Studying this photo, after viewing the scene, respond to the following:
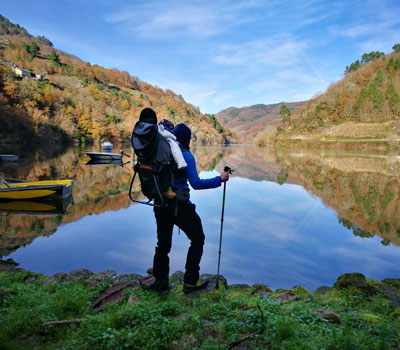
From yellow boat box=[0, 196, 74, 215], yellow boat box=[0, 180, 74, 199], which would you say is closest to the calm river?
yellow boat box=[0, 196, 74, 215]

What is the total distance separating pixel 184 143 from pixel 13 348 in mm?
3095

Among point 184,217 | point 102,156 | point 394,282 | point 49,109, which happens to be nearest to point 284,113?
point 49,109

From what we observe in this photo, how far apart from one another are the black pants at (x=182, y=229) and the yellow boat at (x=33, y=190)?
31.0ft

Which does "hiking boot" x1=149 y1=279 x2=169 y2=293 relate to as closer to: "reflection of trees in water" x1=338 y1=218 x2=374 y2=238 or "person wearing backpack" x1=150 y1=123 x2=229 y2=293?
"person wearing backpack" x1=150 y1=123 x2=229 y2=293

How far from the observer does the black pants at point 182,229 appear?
13.5 ft

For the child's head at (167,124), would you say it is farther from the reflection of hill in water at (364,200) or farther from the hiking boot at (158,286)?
the reflection of hill in water at (364,200)

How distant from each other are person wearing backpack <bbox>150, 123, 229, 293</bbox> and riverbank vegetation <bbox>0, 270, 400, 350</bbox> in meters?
0.30

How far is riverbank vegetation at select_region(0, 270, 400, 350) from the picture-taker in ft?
8.79

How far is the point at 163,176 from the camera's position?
12.8 ft

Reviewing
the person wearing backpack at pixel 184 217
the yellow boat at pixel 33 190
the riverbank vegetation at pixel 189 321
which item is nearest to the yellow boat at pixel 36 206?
the yellow boat at pixel 33 190

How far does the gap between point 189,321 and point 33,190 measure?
36.3 feet

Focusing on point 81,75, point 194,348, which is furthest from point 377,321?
point 81,75

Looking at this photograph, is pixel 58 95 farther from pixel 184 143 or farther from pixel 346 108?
pixel 346 108

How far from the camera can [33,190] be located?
11648mm
